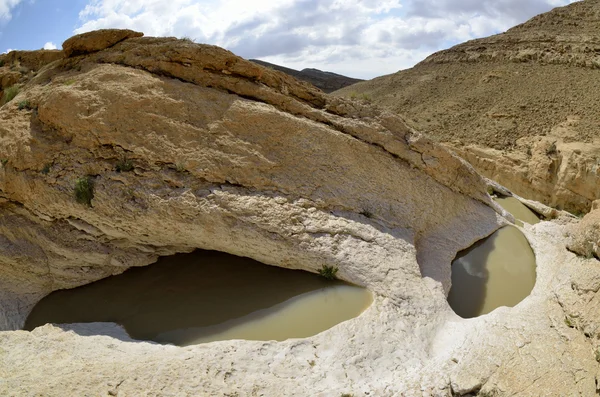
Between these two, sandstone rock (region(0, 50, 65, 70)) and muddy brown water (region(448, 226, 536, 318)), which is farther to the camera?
sandstone rock (region(0, 50, 65, 70))

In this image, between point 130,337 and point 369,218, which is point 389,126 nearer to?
point 369,218

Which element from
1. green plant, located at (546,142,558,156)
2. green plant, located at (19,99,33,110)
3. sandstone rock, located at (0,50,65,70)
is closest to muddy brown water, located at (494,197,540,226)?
green plant, located at (546,142,558,156)

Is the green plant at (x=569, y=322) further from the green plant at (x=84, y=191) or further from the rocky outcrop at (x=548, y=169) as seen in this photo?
the rocky outcrop at (x=548, y=169)

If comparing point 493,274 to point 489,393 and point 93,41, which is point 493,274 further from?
point 93,41

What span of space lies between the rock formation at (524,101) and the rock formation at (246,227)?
16.1 ft

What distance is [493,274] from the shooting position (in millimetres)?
7633

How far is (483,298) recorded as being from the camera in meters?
6.97

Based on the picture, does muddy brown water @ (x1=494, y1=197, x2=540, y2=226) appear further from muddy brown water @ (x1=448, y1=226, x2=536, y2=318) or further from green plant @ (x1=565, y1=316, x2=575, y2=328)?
green plant @ (x1=565, y1=316, x2=575, y2=328)

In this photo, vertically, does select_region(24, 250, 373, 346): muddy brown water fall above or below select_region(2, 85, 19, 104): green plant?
below

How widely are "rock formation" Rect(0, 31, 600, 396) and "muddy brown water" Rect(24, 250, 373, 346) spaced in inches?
9.0

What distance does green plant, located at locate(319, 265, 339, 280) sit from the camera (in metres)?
6.28

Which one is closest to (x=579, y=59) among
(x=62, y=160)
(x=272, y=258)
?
(x=272, y=258)

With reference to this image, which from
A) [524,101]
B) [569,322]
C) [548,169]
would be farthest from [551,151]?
[569,322]

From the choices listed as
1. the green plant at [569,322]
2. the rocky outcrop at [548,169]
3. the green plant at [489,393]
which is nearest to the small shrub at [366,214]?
the green plant at [569,322]
